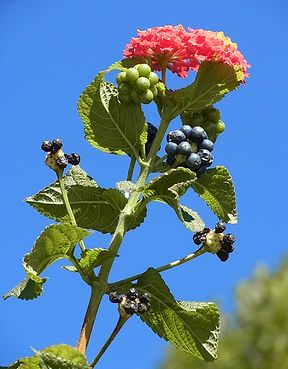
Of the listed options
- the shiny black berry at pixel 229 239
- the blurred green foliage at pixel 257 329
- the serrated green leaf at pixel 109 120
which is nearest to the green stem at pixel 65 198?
the serrated green leaf at pixel 109 120

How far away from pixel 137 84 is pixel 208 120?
16 centimetres

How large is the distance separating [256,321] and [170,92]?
10136mm

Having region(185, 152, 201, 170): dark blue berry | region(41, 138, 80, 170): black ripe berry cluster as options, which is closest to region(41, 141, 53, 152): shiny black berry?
region(41, 138, 80, 170): black ripe berry cluster

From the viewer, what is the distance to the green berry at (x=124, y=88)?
1745mm

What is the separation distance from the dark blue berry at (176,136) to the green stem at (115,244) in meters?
0.06

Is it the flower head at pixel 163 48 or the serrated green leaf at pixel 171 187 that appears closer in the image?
the serrated green leaf at pixel 171 187

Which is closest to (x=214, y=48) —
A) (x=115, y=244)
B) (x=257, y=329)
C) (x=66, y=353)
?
(x=115, y=244)

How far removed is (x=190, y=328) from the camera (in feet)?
5.59

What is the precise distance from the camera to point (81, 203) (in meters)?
1.78

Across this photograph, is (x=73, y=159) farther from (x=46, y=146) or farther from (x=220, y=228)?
(x=220, y=228)

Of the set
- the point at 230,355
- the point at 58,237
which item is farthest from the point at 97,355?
the point at 230,355

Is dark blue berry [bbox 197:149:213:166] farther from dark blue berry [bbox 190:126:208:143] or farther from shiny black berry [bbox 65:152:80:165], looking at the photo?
shiny black berry [bbox 65:152:80:165]

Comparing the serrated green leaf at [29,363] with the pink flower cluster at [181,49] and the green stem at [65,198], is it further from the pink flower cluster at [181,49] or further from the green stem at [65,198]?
the pink flower cluster at [181,49]

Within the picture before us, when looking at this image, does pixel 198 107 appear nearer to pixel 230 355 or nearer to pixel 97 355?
pixel 97 355
